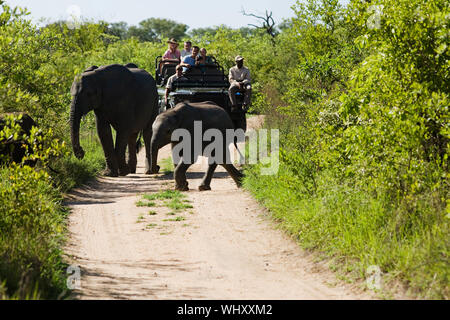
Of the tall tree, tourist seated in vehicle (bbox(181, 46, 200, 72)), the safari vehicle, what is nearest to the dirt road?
the safari vehicle

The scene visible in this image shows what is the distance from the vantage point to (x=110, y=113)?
1481 cm

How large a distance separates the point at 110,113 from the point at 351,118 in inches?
261

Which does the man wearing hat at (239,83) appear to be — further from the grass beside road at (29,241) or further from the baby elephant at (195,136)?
the grass beside road at (29,241)

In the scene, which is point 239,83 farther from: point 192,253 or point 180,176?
point 192,253

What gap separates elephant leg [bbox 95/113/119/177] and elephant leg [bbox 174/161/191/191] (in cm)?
285

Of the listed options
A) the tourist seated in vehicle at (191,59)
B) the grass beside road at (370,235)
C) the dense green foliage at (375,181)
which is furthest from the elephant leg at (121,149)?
the grass beside road at (370,235)

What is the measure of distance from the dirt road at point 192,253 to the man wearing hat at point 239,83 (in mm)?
3565

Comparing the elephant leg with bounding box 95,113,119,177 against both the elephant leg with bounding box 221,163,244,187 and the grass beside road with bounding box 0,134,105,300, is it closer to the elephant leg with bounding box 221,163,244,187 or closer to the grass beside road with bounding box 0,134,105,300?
the elephant leg with bounding box 221,163,244,187

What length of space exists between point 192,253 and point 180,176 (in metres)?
4.42

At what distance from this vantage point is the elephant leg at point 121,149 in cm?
1488
